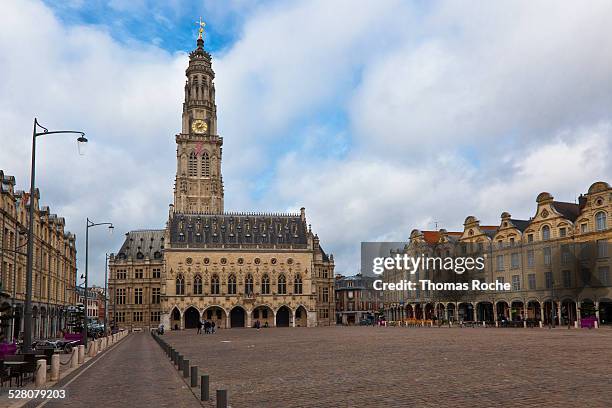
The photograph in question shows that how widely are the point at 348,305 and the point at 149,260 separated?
52.8 m

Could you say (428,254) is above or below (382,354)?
above

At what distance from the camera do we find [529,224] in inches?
2854

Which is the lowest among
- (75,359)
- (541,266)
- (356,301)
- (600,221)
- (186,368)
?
(356,301)

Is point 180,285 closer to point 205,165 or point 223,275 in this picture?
point 223,275

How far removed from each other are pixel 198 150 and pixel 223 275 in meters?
33.0

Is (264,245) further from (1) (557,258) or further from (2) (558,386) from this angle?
(2) (558,386)

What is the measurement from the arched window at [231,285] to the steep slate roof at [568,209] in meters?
48.7

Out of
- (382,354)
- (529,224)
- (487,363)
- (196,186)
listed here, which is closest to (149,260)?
(196,186)

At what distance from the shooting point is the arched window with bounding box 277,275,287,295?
96.0m

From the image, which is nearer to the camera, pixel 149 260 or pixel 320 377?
Result: pixel 320 377

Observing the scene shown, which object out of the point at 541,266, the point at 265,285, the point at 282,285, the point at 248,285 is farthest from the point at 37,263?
the point at 541,266

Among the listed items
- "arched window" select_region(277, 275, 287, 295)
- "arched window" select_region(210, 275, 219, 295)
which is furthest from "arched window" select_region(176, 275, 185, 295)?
"arched window" select_region(277, 275, 287, 295)

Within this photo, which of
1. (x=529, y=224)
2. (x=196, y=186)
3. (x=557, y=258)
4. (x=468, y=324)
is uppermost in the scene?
(x=196, y=186)

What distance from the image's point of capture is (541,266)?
69250 millimetres
